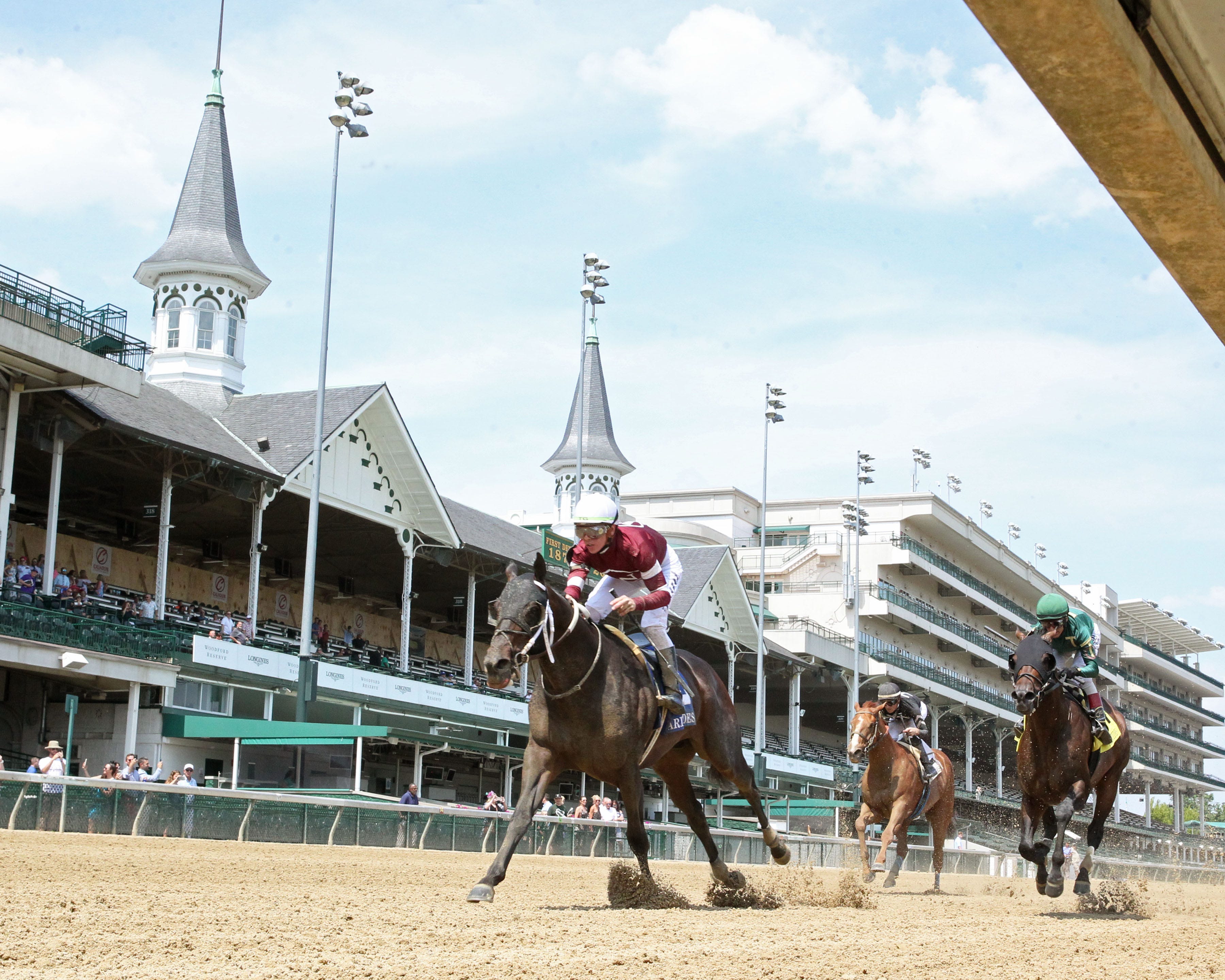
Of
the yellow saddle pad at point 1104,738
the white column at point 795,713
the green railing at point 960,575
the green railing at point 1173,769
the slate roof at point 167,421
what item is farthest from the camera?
the green railing at point 1173,769

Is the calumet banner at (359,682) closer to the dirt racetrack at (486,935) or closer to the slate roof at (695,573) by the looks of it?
the slate roof at (695,573)

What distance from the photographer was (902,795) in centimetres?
1559

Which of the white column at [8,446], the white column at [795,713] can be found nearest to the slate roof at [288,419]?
the white column at [8,446]

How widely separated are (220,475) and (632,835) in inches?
929

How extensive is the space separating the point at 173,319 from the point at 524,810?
125 ft

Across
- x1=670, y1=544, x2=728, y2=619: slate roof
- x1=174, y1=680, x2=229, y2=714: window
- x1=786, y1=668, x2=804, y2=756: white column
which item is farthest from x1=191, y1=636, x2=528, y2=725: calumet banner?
x1=786, y1=668, x2=804, y2=756: white column

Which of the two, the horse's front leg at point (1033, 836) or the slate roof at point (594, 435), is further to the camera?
the slate roof at point (594, 435)

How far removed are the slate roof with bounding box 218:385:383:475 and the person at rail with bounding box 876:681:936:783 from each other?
19.1 metres

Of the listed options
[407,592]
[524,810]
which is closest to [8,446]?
[407,592]

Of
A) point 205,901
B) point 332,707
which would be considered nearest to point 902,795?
point 205,901

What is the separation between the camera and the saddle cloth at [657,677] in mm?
8961

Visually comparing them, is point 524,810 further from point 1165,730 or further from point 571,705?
point 1165,730

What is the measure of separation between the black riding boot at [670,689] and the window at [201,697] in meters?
20.6

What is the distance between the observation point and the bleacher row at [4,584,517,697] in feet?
88.4
